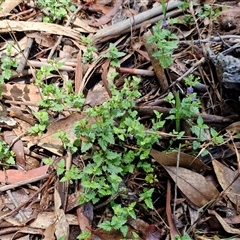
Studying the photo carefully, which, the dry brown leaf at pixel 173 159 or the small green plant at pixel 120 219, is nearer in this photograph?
the small green plant at pixel 120 219

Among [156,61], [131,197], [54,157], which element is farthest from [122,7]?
[131,197]

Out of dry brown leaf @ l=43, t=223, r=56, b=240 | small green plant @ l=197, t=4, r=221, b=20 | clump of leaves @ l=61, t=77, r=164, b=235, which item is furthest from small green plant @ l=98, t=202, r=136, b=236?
small green plant @ l=197, t=4, r=221, b=20

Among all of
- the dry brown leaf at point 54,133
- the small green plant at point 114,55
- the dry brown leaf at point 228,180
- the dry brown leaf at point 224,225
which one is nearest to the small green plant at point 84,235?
the dry brown leaf at point 54,133

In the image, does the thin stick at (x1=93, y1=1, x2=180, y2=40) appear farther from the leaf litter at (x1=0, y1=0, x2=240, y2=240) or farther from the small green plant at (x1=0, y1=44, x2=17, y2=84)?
the small green plant at (x1=0, y1=44, x2=17, y2=84)

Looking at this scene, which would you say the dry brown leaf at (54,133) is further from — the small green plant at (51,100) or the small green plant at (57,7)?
the small green plant at (57,7)

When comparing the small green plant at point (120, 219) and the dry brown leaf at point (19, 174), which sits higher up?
the dry brown leaf at point (19, 174)

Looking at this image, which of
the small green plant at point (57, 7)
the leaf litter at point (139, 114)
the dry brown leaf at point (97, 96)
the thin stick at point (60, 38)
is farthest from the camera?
the small green plant at point (57, 7)

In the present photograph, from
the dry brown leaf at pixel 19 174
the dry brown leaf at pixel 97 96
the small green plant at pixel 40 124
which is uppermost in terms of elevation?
the small green plant at pixel 40 124
